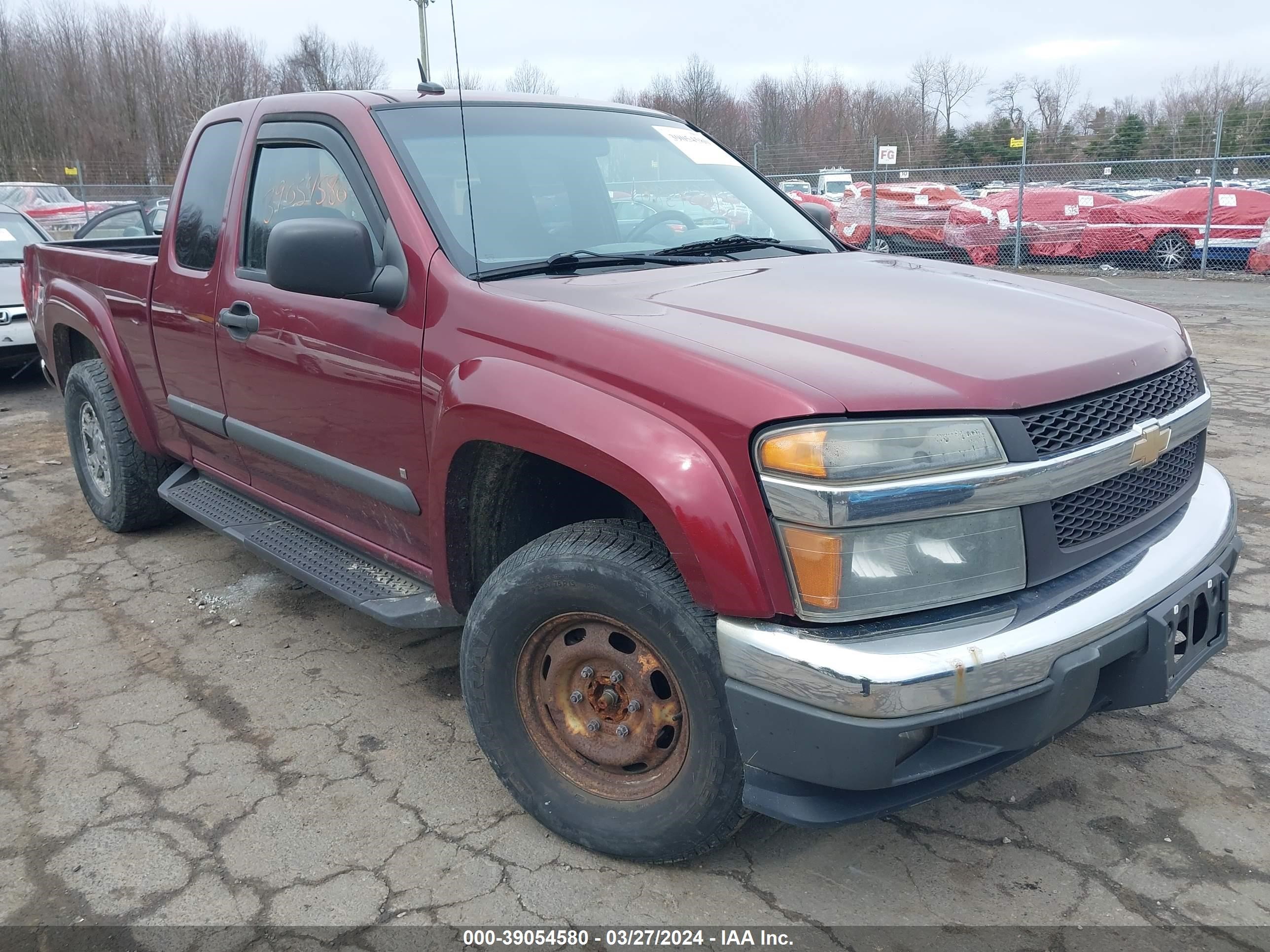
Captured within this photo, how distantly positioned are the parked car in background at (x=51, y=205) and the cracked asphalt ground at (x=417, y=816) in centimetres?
1732

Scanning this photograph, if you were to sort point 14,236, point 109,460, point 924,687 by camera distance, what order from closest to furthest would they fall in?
point 924,687 → point 109,460 → point 14,236

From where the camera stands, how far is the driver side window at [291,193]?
9.96 ft

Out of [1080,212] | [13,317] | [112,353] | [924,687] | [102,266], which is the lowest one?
[924,687]

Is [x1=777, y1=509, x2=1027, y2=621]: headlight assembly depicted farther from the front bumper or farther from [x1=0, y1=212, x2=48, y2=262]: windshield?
[x1=0, y1=212, x2=48, y2=262]: windshield

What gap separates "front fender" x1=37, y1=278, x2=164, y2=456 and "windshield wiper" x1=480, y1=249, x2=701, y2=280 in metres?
2.39

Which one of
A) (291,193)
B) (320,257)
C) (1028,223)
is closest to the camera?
(320,257)

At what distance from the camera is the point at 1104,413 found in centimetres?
A: 216

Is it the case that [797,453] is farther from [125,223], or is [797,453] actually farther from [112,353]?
[125,223]

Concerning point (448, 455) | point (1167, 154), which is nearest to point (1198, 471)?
point (448, 455)

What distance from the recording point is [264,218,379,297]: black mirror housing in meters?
2.53

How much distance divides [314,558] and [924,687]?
218 cm

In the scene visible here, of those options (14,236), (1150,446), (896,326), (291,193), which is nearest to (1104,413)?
(1150,446)

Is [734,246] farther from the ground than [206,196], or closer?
closer

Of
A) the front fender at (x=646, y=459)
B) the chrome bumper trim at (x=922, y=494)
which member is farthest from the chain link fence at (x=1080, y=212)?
the chrome bumper trim at (x=922, y=494)
